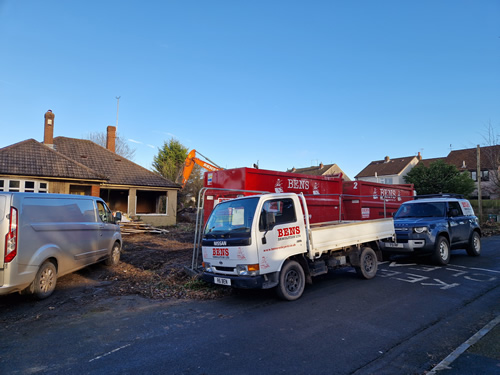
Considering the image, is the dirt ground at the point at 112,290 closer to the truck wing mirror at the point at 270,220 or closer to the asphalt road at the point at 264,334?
the asphalt road at the point at 264,334

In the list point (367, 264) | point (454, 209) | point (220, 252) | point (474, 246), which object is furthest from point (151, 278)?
point (474, 246)

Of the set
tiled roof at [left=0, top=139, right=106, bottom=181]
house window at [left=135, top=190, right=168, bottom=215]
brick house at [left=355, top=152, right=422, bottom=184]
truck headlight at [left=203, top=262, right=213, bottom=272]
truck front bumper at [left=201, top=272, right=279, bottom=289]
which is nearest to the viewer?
truck front bumper at [left=201, top=272, right=279, bottom=289]

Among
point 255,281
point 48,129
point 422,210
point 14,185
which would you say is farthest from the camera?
point 48,129

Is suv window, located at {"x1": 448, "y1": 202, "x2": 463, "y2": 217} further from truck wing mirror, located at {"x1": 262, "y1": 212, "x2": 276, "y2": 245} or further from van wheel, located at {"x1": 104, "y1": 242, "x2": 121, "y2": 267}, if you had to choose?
van wheel, located at {"x1": 104, "y1": 242, "x2": 121, "y2": 267}

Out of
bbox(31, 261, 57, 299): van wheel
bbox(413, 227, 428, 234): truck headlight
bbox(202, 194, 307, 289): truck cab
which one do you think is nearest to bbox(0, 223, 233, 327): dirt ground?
bbox(31, 261, 57, 299): van wheel

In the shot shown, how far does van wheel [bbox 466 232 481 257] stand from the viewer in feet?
35.0

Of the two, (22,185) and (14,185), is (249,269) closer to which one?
(22,185)

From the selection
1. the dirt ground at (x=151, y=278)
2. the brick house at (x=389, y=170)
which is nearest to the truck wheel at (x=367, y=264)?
the dirt ground at (x=151, y=278)

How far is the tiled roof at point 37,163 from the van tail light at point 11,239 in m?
14.3

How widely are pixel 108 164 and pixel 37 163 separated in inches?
210

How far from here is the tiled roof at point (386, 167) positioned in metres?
53.3

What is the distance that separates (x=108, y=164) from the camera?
23344 mm

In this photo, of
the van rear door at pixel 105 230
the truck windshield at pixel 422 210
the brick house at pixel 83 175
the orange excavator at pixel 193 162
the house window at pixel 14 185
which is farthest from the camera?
the orange excavator at pixel 193 162

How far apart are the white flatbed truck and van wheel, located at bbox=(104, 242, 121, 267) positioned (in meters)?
4.29
